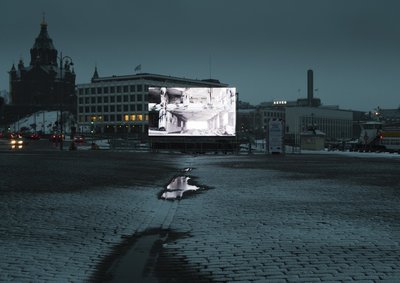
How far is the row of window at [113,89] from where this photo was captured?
14688 centimetres

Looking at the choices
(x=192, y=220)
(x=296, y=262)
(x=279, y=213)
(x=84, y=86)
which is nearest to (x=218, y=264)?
(x=296, y=262)

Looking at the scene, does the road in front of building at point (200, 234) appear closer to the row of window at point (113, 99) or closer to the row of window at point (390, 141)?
the row of window at point (390, 141)

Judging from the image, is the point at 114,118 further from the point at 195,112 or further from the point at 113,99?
the point at 195,112

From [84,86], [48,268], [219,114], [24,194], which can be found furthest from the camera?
[84,86]

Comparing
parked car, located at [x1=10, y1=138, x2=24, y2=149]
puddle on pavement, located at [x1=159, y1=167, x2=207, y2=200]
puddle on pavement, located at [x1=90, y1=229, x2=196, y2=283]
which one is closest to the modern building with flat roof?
parked car, located at [x1=10, y1=138, x2=24, y2=149]

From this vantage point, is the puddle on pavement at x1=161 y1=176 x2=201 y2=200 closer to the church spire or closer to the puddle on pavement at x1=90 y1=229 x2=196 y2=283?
the puddle on pavement at x1=90 y1=229 x2=196 y2=283

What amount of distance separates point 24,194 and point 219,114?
140 ft

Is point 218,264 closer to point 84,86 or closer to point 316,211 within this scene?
point 316,211

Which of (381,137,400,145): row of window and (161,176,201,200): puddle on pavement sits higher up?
(381,137,400,145): row of window

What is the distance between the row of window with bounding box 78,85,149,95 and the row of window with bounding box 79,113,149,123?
7.42 meters

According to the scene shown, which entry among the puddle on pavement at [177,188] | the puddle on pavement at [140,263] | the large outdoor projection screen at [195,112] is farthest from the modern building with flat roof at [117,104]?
the puddle on pavement at [140,263]

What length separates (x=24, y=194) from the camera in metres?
13.5

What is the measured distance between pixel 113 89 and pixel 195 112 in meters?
101

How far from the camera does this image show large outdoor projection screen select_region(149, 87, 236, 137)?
5553 centimetres
